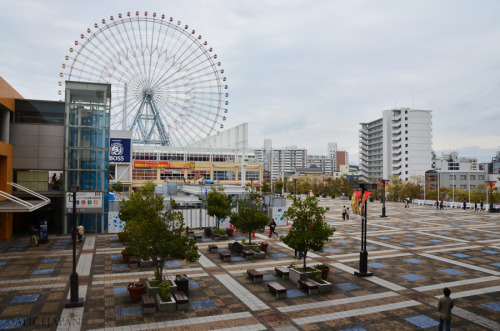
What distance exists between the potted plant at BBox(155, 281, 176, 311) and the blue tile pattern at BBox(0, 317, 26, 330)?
15.8 feet

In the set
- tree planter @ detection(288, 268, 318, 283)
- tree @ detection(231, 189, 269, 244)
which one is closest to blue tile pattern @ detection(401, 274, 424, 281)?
tree planter @ detection(288, 268, 318, 283)

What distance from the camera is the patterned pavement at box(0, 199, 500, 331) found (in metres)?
13.3

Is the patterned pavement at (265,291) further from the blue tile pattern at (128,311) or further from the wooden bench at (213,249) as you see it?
the wooden bench at (213,249)

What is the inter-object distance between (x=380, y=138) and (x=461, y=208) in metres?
88.1

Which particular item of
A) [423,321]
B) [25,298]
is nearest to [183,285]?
[25,298]

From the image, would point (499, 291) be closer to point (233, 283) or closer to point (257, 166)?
point (233, 283)

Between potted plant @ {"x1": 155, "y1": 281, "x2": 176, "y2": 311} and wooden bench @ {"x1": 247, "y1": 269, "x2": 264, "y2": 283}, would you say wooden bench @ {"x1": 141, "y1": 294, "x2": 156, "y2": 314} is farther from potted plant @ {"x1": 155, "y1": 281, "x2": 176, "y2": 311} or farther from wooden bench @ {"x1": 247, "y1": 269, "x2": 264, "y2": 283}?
wooden bench @ {"x1": 247, "y1": 269, "x2": 264, "y2": 283}

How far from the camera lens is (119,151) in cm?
6831

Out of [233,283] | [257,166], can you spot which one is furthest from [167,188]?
[257,166]

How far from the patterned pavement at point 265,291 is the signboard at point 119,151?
39305 millimetres

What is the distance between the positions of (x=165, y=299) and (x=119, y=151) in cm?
5820

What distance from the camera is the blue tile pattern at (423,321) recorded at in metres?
13.0

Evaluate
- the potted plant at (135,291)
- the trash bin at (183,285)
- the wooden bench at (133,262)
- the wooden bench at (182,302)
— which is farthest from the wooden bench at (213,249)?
the wooden bench at (182,302)

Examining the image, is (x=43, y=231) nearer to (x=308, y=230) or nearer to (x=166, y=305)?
(x=166, y=305)
